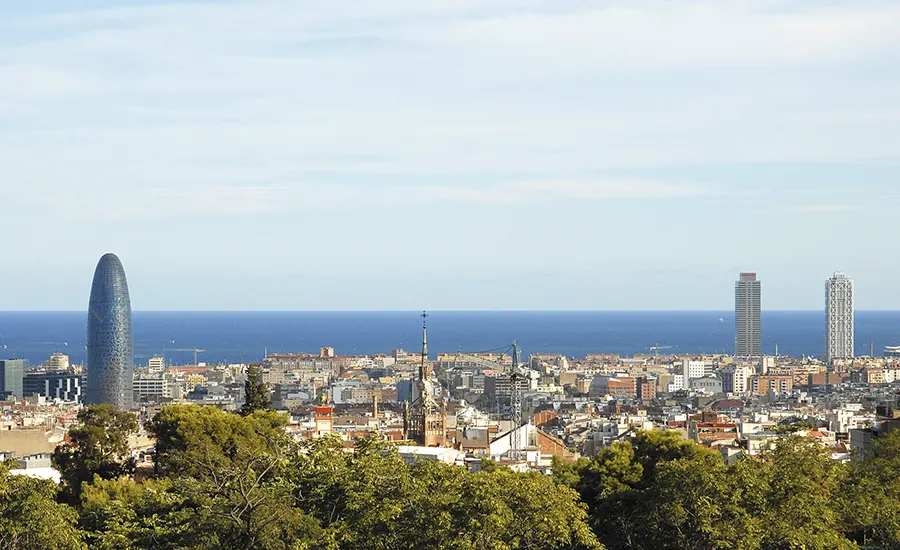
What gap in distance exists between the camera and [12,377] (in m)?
141

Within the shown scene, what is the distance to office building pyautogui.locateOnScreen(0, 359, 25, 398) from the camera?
140 m

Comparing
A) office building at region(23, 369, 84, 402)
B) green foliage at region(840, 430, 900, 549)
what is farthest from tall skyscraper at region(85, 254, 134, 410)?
green foliage at region(840, 430, 900, 549)

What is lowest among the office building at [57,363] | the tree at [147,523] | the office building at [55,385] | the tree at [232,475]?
the office building at [55,385]

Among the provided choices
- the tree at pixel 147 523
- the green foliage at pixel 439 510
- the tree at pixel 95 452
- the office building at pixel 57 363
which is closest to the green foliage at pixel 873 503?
the green foliage at pixel 439 510

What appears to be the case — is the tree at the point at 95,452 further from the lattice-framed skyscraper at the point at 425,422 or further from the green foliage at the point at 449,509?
the lattice-framed skyscraper at the point at 425,422

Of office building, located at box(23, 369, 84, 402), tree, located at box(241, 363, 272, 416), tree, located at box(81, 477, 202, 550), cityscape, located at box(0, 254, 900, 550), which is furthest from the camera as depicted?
office building, located at box(23, 369, 84, 402)

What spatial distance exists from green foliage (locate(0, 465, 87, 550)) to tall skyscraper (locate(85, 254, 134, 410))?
3806 inches

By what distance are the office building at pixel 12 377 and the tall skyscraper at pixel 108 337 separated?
24513 millimetres

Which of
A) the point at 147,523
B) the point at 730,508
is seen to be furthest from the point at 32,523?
the point at 730,508

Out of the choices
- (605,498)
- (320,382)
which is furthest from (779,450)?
(320,382)

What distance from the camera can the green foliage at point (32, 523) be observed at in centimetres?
2138

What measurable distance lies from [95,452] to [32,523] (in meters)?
13.2

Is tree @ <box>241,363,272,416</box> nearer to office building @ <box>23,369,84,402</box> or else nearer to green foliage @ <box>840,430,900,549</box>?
green foliage @ <box>840,430,900,549</box>

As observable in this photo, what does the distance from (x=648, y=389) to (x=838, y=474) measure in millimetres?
115403
